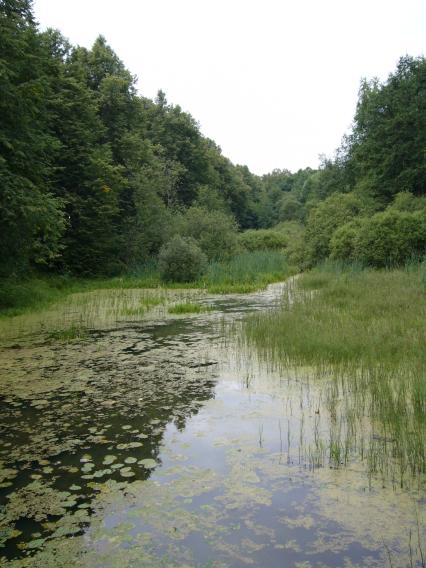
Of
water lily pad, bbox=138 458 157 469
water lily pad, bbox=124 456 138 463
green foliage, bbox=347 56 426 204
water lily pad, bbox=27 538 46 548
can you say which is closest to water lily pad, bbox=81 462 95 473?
water lily pad, bbox=124 456 138 463

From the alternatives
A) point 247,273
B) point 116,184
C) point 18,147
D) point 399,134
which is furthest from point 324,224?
point 18,147

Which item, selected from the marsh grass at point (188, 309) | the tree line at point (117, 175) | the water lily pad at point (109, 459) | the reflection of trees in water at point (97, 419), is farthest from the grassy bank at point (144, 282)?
the water lily pad at point (109, 459)

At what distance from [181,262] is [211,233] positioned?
20.6 ft

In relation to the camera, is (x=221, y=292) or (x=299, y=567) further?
(x=221, y=292)

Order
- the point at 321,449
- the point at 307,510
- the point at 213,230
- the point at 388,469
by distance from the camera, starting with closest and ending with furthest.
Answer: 1. the point at 307,510
2. the point at 388,469
3. the point at 321,449
4. the point at 213,230

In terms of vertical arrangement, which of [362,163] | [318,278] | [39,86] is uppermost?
[362,163]

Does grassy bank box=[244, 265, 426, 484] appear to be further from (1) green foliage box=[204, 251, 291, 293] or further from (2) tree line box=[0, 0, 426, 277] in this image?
(2) tree line box=[0, 0, 426, 277]

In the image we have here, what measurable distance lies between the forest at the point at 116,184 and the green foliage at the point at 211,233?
52mm

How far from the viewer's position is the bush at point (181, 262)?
61.7ft

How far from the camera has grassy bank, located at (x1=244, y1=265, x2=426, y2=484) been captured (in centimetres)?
381

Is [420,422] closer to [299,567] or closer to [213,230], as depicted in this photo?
[299,567]

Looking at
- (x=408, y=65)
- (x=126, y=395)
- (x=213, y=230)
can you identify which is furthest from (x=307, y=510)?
(x=408, y=65)

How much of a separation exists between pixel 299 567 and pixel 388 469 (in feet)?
4.03

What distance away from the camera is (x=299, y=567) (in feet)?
8.27
